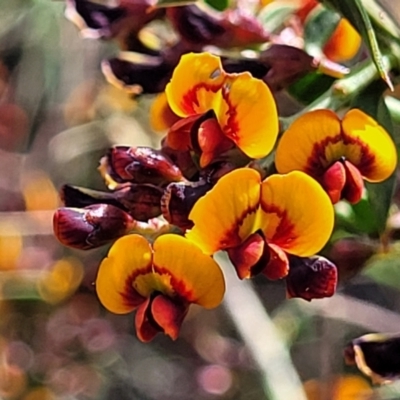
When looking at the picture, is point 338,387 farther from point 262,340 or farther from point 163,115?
point 163,115

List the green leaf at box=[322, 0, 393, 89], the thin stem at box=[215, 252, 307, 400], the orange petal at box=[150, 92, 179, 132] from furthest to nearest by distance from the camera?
the thin stem at box=[215, 252, 307, 400] < the orange petal at box=[150, 92, 179, 132] < the green leaf at box=[322, 0, 393, 89]

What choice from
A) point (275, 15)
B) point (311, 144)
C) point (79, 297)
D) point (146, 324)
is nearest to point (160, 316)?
point (146, 324)

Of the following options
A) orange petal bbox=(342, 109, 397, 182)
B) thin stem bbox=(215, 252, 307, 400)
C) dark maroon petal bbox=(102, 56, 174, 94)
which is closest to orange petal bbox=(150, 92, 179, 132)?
→ dark maroon petal bbox=(102, 56, 174, 94)

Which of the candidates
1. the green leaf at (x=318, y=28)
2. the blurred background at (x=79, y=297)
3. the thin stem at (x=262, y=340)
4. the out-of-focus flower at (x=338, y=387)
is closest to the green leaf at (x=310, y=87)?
the green leaf at (x=318, y=28)

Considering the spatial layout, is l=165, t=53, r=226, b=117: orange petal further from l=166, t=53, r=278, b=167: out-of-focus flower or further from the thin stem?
the thin stem

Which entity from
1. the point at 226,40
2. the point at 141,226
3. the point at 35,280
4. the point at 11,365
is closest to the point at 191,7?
the point at 226,40

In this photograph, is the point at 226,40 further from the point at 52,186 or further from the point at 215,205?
the point at 52,186
